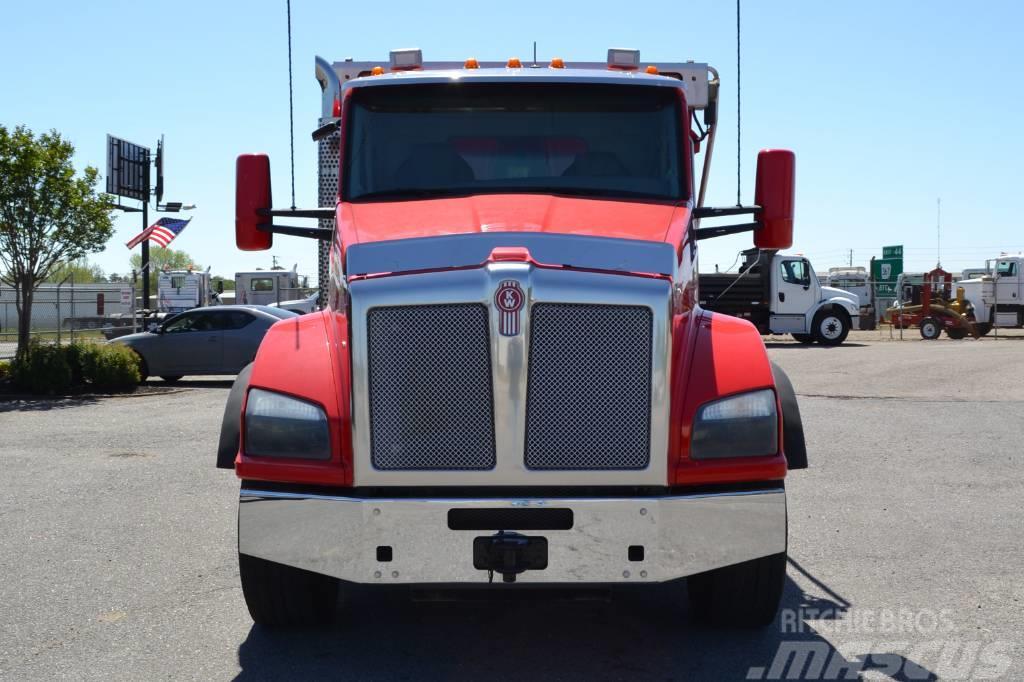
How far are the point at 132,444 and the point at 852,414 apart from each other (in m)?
8.69

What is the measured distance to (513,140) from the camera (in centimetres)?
579

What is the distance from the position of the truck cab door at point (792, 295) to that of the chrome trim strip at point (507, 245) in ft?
96.1

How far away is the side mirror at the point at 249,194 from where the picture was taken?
6.14m

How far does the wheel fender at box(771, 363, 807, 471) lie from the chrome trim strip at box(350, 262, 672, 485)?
2.42 feet

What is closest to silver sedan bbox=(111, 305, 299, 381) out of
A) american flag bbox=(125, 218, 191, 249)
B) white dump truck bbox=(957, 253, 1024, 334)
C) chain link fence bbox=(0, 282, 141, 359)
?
american flag bbox=(125, 218, 191, 249)

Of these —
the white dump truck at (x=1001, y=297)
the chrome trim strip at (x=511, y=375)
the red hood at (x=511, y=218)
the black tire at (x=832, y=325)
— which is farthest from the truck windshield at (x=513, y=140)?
the white dump truck at (x=1001, y=297)

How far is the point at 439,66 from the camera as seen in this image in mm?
7199

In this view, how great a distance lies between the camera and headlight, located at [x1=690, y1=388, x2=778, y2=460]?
171 inches

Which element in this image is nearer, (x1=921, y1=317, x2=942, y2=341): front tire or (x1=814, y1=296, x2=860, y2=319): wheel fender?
(x1=814, y1=296, x2=860, y2=319): wheel fender

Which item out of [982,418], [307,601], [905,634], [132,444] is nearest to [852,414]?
[982,418]

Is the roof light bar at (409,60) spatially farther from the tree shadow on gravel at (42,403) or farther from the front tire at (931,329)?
the front tire at (931,329)

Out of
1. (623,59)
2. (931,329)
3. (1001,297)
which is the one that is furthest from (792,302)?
(623,59)

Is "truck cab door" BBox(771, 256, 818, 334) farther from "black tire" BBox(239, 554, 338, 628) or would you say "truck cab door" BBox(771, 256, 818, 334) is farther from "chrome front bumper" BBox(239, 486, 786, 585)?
"chrome front bumper" BBox(239, 486, 786, 585)

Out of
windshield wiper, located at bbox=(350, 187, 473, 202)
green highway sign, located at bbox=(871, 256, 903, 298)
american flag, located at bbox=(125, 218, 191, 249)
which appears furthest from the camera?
green highway sign, located at bbox=(871, 256, 903, 298)
